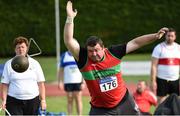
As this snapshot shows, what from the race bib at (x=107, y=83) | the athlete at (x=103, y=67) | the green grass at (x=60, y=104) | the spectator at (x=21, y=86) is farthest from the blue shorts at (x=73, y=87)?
the race bib at (x=107, y=83)

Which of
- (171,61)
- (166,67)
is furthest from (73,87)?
(171,61)

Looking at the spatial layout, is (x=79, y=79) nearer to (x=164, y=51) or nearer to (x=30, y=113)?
(x=164, y=51)

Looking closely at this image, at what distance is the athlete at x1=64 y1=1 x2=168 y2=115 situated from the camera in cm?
736

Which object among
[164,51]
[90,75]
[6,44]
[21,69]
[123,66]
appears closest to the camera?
[90,75]

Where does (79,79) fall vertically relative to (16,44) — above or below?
below

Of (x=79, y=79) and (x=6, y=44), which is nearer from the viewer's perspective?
(x=79, y=79)

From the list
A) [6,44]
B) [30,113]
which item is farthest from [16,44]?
[6,44]

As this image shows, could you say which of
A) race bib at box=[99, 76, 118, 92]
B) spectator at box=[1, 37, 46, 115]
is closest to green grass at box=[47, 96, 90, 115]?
spectator at box=[1, 37, 46, 115]

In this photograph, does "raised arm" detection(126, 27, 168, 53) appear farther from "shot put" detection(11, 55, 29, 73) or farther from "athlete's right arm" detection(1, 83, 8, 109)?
"athlete's right arm" detection(1, 83, 8, 109)

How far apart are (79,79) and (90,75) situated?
4.53m

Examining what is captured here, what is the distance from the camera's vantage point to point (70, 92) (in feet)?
39.9

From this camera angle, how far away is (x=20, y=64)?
325 inches

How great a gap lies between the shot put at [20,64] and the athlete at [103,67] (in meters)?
1.03

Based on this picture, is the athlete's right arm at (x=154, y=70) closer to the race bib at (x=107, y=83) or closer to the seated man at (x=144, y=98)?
the seated man at (x=144, y=98)
